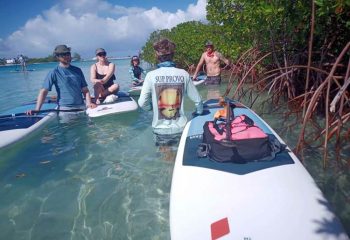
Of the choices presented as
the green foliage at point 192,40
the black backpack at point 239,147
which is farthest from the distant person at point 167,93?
the green foliage at point 192,40

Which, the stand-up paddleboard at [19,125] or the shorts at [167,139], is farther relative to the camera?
the stand-up paddleboard at [19,125]

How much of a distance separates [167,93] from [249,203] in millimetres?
1660

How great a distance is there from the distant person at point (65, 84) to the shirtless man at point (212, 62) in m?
4.08

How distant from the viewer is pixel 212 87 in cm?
960

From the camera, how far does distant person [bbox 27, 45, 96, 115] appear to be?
5289 millimetres

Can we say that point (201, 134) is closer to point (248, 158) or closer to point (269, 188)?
point (248, 158)

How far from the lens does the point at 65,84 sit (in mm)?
5609

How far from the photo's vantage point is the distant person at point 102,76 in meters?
7.04

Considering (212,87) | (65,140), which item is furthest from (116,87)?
(212,87)

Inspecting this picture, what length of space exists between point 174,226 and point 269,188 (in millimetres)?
834

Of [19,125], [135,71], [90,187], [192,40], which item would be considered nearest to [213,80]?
[135,71]

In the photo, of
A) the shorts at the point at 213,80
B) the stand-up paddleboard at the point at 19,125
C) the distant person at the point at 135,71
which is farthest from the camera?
the distant person at the point at 135,71

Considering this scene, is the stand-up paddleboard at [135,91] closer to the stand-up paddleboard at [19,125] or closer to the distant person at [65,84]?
the distant person at [65,84]

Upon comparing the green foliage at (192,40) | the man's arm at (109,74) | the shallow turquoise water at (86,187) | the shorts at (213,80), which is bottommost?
→ the shallow turquoise water at (86,187)
